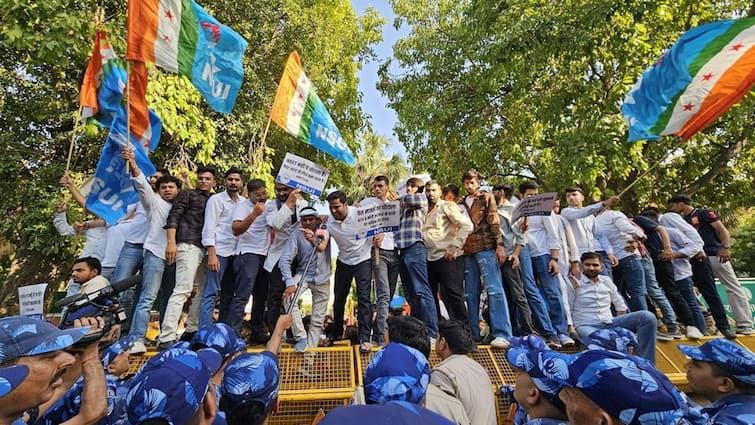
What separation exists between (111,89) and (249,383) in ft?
17.5

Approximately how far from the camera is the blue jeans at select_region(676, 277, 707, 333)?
5726mm

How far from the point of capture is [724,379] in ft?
8.79

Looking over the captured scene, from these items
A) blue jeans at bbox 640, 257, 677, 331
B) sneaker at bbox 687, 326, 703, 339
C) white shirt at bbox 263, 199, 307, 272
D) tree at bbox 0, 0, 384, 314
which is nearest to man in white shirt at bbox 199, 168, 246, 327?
white shirt at bbox 263, 199, 307, 272

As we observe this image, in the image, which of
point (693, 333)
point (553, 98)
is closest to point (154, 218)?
point (693, 333)

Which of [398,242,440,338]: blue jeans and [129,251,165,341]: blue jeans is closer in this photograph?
[129,251,165,341]: blue jeans

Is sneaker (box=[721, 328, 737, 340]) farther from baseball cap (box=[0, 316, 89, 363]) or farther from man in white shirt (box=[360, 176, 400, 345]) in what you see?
baseball cap (box=[0, 316, 89, 363])

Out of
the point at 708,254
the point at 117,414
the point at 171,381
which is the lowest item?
the point at 117,414

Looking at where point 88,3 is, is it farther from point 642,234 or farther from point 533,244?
point 642,234

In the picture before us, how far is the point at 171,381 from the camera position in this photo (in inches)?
64.2

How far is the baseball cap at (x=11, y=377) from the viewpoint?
142 centimetres

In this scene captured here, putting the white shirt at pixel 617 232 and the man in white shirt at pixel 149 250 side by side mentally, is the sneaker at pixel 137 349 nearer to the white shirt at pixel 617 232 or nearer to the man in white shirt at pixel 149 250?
the man in white shirt at pixel 149 250

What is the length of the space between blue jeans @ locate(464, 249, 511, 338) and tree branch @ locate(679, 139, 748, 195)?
27.6 ft

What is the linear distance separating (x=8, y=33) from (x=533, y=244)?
681 centimetres

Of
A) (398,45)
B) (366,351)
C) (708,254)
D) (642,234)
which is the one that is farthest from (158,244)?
(398,45)
